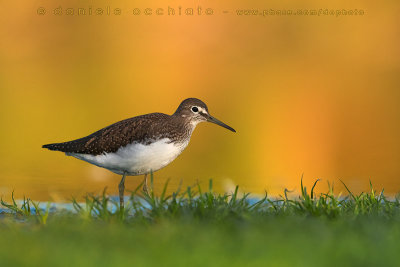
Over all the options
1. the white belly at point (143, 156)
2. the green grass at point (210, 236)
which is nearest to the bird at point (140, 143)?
the white belly at point (143, 156)

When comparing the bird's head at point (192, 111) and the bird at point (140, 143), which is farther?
the bird's head at point (192, 111)

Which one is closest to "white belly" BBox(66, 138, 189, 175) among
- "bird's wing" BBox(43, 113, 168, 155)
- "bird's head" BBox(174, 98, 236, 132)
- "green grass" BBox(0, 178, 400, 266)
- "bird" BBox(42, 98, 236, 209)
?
"bird" BBox(42, 98, 236, 209)

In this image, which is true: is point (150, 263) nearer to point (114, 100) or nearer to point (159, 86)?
point (114, 100)

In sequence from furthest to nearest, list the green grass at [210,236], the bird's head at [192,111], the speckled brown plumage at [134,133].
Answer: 1. the bird's head at [192,111]
2. the speckled brown plumage at [134,133]
3. the green grass at [210,236]

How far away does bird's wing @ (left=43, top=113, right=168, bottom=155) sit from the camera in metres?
10.7

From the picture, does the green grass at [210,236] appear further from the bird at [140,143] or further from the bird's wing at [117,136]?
the bird's wing at [117,136]

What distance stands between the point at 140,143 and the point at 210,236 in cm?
402

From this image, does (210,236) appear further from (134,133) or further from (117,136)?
(117,136)

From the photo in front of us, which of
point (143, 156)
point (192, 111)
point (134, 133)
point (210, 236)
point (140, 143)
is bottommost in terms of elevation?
point (210, 236)

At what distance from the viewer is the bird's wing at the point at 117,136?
1073 cm

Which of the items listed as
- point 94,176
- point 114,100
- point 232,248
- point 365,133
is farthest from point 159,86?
point 232,248

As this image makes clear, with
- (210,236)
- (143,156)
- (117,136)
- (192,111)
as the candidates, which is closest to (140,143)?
(143,156)

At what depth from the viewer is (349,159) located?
18797 mm

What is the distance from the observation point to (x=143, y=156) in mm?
10484
